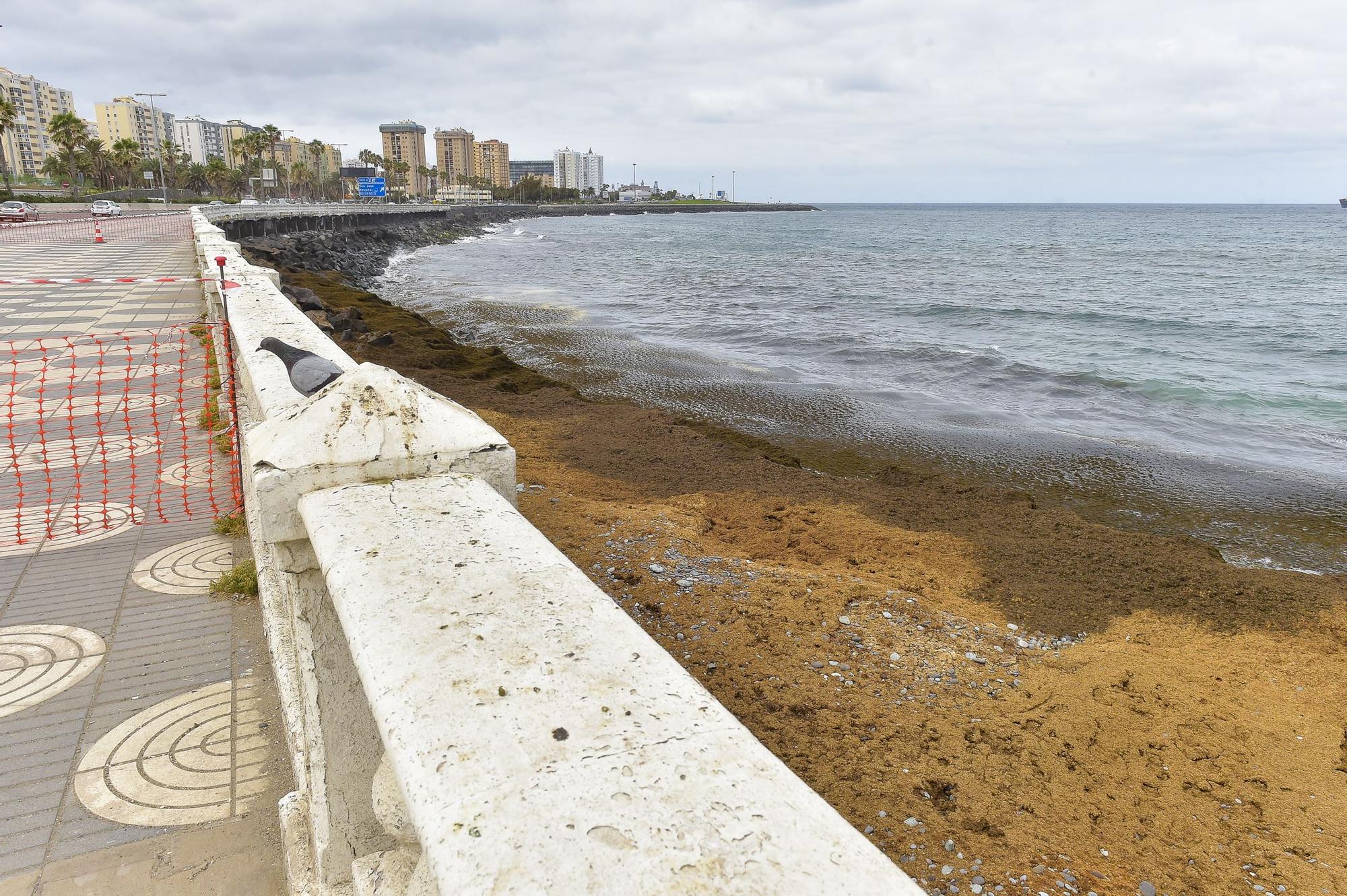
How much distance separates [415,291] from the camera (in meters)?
29.4

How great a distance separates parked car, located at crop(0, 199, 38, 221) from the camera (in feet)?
125

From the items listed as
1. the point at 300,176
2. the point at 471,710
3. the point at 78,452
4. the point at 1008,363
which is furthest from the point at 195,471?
the point at 300,176

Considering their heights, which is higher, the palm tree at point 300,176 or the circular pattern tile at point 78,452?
the palm tree at point 300,176

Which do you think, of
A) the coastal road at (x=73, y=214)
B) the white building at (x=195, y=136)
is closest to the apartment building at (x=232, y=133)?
the white building at (x=195, y=136)

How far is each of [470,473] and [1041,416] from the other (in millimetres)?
13892

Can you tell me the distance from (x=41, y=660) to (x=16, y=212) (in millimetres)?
47388

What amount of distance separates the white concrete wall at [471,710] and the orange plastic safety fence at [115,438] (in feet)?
11.1

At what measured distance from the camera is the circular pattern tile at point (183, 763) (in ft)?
9.02

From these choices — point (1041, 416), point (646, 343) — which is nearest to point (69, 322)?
point (646, 343)

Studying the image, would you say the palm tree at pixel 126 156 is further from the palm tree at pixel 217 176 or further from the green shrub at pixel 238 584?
the green shrub at pixel 238 584

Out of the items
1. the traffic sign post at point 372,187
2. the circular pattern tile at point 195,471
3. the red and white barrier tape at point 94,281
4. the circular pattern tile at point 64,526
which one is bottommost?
the circular pattern tile at point 64,526

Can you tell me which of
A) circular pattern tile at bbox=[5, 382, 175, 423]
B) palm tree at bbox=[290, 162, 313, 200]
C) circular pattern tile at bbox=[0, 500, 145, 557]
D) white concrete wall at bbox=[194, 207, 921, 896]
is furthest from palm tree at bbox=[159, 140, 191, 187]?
white concrete wall at bbox=[194, 207, 921, 896]

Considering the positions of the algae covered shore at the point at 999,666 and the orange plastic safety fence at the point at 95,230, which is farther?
the orange plastic safety fence at the point at 95,230

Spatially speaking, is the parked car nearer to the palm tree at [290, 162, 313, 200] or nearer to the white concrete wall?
the white concrete wall
